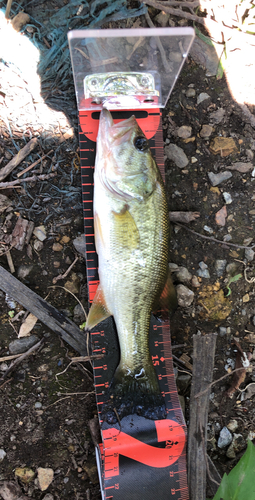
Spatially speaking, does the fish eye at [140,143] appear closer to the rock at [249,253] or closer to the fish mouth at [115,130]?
the fish mouth at [115,130]

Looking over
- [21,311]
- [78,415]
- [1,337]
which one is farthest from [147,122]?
[78,415]

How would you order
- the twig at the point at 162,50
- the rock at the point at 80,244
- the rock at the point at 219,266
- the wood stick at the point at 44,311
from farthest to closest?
the rock at the point at 219,266 → the rock at the point at 80,244 → the wood stick at the point at 44,311 → the twig at the point at 162,50

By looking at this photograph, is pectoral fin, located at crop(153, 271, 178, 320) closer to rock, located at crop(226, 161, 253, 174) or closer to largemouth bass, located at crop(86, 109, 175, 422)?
largemouth bass, located at crop(86, 109, 175, 422)

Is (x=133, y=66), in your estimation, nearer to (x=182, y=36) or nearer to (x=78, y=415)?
(x=182, y=36)

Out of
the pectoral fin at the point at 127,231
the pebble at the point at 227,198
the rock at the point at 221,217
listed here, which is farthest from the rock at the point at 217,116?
the pectoral fin at the point at 127,231

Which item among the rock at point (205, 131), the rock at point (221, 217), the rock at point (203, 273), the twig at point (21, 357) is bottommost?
the twig at point (21, 357)

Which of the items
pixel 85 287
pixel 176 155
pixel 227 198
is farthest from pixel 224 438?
pixel 176 155
